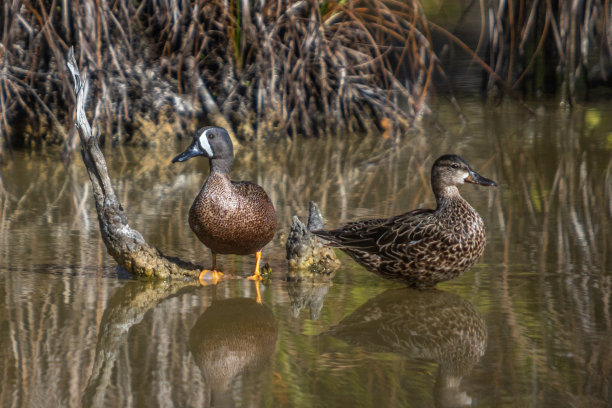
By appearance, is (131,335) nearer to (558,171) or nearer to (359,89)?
(558,171)

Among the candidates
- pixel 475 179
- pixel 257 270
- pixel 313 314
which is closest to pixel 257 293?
pixel 257 270

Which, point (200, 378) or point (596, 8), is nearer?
point (200, 378)

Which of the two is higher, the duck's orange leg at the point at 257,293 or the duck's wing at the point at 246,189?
the duck's wing at the point at 246,189

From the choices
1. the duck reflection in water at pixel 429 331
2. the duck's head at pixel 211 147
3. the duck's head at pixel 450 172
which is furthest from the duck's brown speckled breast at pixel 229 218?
the duck's head at pixel 450 172

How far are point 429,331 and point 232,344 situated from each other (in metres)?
0.82

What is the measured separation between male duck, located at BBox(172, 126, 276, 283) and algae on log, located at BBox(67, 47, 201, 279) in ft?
0.58

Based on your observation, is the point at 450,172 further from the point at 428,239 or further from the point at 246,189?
the point at 246,189

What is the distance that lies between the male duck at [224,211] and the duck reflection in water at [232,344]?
423mm

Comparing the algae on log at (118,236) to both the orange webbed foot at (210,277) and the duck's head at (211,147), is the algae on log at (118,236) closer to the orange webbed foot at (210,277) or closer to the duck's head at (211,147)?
the orange webbed foot at (210,277)

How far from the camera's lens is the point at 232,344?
363 cm

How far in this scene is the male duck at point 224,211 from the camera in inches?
176

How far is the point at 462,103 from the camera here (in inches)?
398

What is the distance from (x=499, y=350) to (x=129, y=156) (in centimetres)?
493

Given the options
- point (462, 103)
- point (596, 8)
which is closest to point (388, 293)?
point (596, 8)
